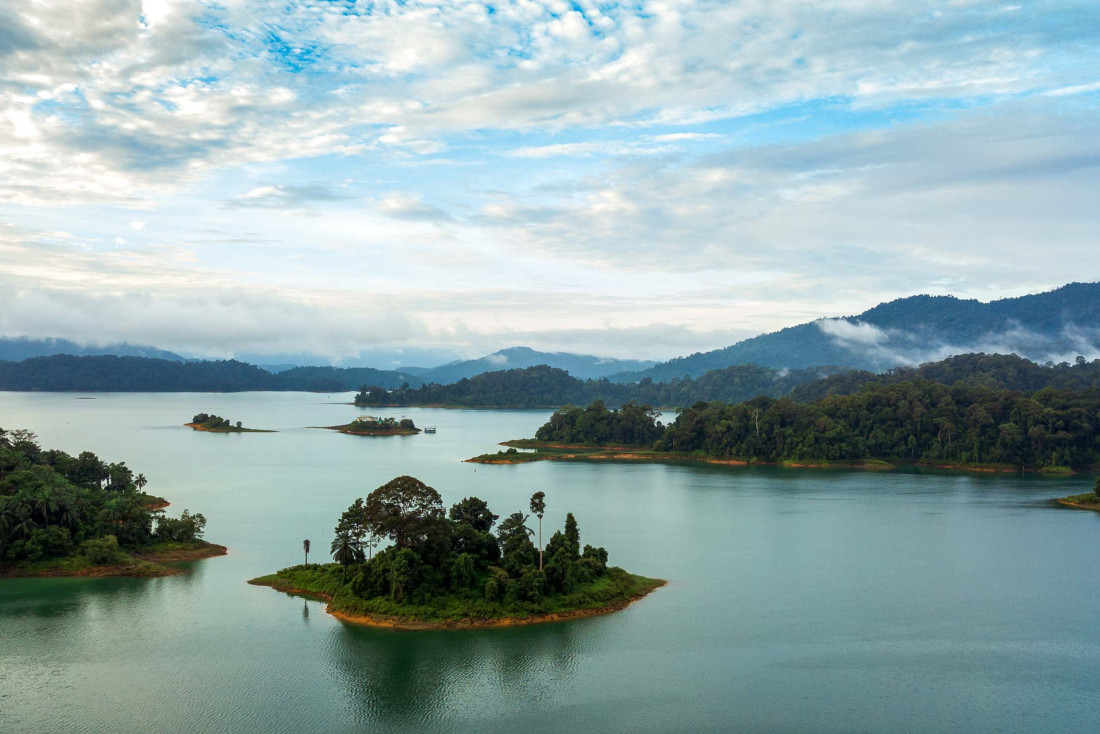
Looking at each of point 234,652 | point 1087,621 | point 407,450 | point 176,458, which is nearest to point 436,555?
point 234,652

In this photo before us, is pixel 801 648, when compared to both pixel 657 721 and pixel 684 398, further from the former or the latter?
pixel 684 398

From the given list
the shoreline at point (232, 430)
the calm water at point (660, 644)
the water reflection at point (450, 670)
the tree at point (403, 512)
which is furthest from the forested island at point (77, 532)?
the shoreline at point (232, 430)

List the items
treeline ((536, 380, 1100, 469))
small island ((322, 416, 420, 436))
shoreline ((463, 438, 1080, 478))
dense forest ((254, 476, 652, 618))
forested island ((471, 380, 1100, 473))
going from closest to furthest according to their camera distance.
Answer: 1. dense forest ((254, 476, 652, 618))
2. treeline ((536, 380, 1100, 469))
3. forested island ((471, 380, 1100, 473))
4. shoreline ((463, 438, 1080, 478))
5. small island ((322, 416, 420, 436))

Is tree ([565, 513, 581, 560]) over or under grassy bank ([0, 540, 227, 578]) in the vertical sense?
over

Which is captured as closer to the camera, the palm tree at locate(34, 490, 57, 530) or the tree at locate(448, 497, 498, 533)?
the tree at locate(448, 497, 498, 533)

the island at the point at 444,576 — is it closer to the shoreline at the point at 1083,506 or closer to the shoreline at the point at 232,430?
the shoreline at the point at 1083,506

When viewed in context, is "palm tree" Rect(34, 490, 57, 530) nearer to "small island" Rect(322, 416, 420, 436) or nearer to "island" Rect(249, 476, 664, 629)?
"island" Rect(249, 476, 664, 629)

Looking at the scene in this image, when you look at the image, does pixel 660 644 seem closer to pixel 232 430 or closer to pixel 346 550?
pixel 346 550

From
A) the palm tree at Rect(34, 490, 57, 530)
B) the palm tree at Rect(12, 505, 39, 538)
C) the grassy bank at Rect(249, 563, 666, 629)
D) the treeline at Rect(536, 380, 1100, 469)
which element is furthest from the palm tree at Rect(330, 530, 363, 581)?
the treeline at Rect(536, 380, 1100, 469)
